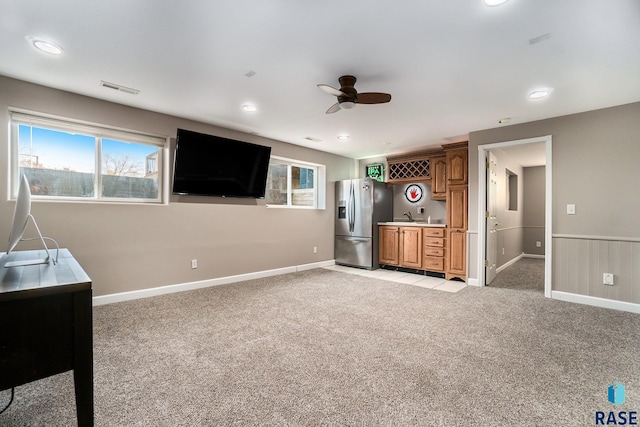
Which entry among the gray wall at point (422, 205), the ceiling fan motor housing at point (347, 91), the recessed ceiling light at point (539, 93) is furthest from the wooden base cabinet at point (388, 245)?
the ceiling fan motor housing at point (347, 91)

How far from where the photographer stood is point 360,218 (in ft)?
18.9

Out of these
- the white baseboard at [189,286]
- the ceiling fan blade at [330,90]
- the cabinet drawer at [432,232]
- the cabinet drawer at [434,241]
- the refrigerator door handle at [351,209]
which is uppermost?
the ceiling fan blade at [330,90]

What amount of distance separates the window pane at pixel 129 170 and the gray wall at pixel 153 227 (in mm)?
242

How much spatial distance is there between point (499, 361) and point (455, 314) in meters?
1.02

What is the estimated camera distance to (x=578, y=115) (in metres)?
3.62

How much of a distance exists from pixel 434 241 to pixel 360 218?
1.45 metres

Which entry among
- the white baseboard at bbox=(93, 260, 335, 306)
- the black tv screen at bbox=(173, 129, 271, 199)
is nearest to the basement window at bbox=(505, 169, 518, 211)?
the white baseboard at bbox=(93, 260, 335, 306)

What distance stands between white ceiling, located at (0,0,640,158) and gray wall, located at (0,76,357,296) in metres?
0.22

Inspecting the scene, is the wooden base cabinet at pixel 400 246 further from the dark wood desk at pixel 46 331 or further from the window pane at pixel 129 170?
the dark wood desk at pixel 46 331

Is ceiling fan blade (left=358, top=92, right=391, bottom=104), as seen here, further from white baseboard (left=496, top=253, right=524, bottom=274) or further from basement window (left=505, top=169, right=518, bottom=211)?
Answer: basement window (left=505, top=169, right=518, bottom=211)

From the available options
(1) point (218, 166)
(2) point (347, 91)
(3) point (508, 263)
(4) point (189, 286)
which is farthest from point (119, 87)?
(3) point (508, 263)

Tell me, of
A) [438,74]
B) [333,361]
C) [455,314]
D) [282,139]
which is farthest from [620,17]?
[282,139]

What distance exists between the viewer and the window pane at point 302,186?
220 inches

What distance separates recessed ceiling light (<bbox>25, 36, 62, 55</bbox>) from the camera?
2191mm
